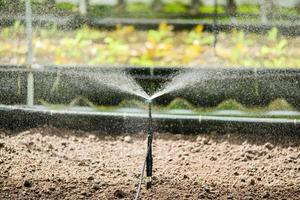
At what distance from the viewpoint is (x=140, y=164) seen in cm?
461

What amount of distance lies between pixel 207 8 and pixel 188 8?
1.43 feet

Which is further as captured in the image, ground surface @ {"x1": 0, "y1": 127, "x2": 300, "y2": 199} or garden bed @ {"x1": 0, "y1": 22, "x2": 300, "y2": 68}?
garden bed @ {"x1": 0, "y1": 22, "x2": 300, "y2": 68}

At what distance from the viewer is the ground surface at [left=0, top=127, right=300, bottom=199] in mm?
3910

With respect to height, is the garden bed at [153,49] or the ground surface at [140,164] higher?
the garden bed at [153,49]

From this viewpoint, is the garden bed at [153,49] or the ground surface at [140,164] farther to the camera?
the garden bed at [153,49]

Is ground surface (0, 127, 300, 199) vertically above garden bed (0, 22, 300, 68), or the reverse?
garden bed (0, 22, 300, 68)

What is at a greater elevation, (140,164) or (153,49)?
(153,49)

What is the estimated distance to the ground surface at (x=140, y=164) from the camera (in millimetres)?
3910

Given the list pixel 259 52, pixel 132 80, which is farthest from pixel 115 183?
pixel 259 52

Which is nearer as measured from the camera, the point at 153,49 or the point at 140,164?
the point at 140,164

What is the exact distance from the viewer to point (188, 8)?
36.7 ft

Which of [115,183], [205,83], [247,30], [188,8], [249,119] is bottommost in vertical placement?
[115,183]

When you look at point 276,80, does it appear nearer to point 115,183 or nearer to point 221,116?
point 221,116

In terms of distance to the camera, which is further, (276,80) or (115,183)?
(276,80)
